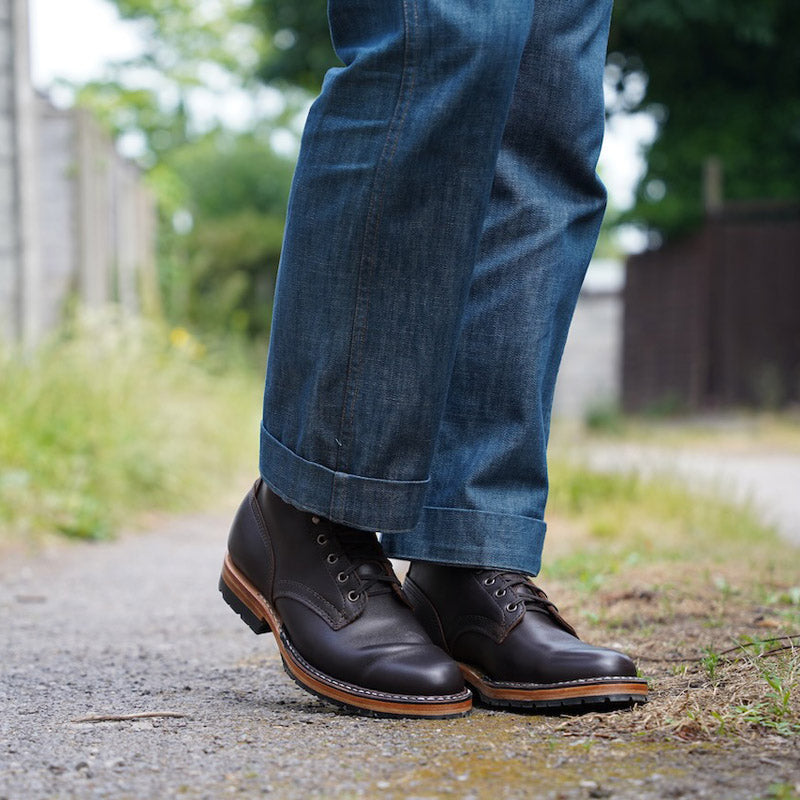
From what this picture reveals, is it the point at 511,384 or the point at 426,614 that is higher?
the point at 511,384

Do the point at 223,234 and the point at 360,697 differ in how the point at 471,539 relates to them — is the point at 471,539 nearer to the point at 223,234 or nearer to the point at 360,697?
the point at 360,697

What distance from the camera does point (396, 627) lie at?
137 cm

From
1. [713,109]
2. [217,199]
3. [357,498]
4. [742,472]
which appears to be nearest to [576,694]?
[357,498]

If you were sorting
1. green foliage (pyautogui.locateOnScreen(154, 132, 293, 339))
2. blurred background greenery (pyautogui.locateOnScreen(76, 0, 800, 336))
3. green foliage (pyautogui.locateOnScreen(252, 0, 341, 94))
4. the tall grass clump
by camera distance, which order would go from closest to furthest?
the tall grass clump, green foliage (pyautogui.locateOnScreen(154, 132, 293, 339)), blurred background greenery (pyautogui.locateOnScreen(76, 0, 800, 336)), green foliage (pyautogui.locateOnScreen(252, 0, 341, 94))

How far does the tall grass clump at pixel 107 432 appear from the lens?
361cm

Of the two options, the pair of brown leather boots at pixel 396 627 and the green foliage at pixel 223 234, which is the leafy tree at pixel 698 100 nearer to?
the green foliage at pixel 223 234

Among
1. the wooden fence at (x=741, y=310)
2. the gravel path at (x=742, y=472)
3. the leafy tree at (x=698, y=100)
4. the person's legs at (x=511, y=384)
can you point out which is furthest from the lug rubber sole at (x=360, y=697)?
the leafy tree at (x=698, y=100)

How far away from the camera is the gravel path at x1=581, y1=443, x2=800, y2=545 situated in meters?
4.43

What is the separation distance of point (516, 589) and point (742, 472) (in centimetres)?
529

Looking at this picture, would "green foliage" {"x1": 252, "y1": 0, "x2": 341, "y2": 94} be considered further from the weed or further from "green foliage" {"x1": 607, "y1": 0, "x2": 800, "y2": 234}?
the weed

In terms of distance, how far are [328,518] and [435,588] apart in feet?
0.79

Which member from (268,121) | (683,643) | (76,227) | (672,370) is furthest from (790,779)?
(268,121)

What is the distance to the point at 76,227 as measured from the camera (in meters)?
7.52

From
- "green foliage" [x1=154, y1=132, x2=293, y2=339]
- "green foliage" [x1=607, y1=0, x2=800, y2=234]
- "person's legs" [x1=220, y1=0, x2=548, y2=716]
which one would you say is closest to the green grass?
"person's legs" [x1=220, y1=0, x2=548, y2=716]
